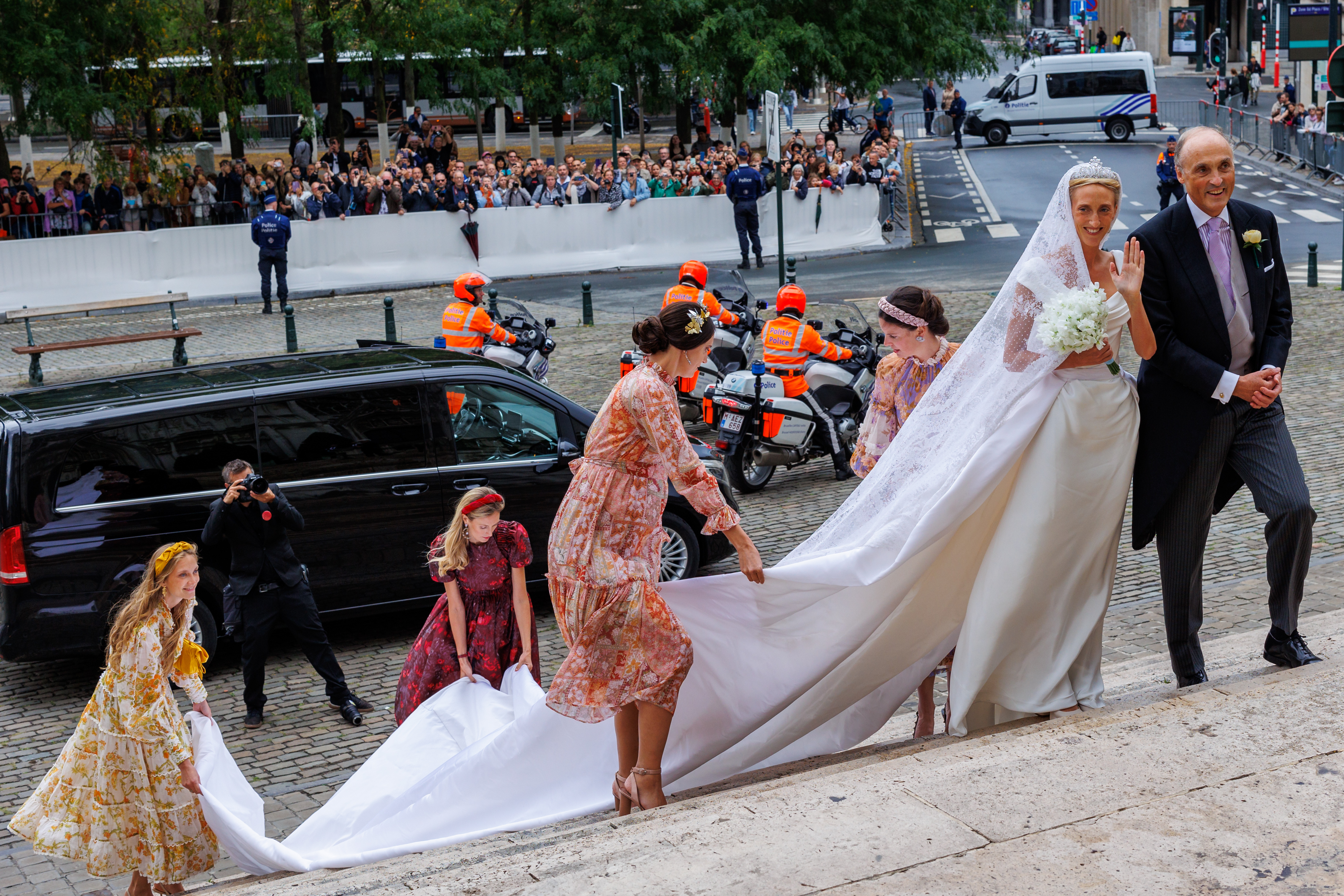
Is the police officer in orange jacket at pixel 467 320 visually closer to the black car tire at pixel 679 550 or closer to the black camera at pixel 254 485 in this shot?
the black car tire at pixel 679 550

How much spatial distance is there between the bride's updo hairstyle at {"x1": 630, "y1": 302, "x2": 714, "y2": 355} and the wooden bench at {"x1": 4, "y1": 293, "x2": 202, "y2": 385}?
11.2m

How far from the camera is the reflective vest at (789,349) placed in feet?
39.0

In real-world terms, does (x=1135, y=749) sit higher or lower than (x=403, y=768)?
higher

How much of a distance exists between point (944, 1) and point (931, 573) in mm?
32910

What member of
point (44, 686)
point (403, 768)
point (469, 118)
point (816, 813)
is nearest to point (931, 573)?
point (816, 813)

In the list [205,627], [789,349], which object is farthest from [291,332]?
[205,627]

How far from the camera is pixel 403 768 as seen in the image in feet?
17.7

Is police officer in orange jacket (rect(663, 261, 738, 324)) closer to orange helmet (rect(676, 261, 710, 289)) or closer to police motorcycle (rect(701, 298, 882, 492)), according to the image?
orange helmet (rect(676, 261, 710, 289))

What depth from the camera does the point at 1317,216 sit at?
29.5 meters

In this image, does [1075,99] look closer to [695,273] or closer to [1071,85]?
[1071,85]

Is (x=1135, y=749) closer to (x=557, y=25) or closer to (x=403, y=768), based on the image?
(x=403, y=768)

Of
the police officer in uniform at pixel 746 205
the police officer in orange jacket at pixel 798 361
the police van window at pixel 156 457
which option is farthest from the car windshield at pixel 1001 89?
the police van window at pixel 156 457

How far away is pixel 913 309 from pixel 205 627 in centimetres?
430

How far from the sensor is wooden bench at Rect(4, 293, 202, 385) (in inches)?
679
